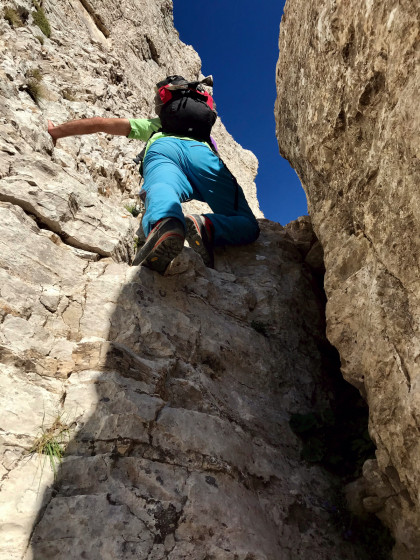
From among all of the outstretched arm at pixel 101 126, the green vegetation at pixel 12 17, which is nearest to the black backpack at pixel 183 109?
the outstretched arm at pixel 101 126

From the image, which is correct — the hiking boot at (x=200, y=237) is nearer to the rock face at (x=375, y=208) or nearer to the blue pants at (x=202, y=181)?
the blue pants at (x=202, y=181)

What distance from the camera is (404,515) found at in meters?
2.78

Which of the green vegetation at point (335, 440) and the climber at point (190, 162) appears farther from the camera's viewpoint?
the climber at point (190, 162)

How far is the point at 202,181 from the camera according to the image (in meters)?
5.35

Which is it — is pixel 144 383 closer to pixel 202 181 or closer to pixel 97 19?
pixel 202 181

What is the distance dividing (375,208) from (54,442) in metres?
2.53

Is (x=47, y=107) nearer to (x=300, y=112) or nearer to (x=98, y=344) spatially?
(x=300, y=112)

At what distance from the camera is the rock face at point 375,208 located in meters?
2.35

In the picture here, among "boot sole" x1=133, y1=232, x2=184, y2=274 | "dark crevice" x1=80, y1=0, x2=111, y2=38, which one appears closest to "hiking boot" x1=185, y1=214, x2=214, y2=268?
"boot sole" x1=133, y1=232, x2=184, y2=274

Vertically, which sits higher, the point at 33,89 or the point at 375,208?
the point at 33,89

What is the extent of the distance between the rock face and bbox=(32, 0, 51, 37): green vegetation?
851cm

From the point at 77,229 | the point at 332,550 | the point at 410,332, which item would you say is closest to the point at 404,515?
the point at 332,550

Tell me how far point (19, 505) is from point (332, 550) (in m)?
2.09

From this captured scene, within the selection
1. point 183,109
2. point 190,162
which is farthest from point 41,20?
point 190,162
